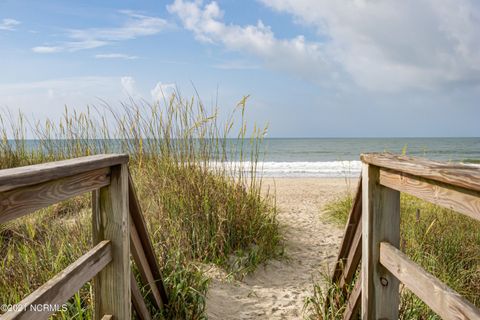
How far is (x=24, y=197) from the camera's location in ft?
4.74

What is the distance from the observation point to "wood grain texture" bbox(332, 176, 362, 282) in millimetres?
3029

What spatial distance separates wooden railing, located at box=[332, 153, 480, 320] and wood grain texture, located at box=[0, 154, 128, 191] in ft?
5.01

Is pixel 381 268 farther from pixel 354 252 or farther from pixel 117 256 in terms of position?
pixel 117 256

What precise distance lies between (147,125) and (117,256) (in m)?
3.50

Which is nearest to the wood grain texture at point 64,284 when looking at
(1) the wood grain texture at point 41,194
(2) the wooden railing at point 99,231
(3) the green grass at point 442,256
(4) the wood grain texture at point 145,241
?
(2) the wooden railing at point 99,231

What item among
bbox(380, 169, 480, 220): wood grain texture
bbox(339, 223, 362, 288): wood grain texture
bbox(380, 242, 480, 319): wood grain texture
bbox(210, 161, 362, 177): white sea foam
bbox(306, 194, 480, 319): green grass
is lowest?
bbox(210, 161, 362, 177): white sea foam

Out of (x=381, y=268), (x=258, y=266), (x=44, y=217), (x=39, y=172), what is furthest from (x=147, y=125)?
(x=39, y=172)

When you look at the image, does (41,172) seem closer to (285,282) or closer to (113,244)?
(113,244)

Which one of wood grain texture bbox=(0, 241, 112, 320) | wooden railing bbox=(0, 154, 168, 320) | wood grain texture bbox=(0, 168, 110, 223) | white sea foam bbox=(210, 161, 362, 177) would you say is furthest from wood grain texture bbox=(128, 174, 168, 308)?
white sea foam bbox=(210, 161, 362, 177)

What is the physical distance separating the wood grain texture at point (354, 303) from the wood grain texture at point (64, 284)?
1762mm

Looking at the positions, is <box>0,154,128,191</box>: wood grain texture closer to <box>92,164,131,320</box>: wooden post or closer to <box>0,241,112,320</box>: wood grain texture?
<box>92,164,131,320</box>: wooden post

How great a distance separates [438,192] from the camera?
1.78 metres

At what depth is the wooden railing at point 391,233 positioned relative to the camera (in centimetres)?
161

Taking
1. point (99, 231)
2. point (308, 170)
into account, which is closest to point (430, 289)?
point (99, 231)
